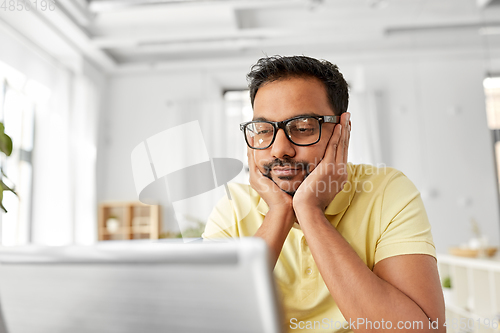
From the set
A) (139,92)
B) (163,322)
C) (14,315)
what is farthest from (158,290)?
(139,92)

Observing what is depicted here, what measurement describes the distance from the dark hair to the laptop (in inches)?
33.4

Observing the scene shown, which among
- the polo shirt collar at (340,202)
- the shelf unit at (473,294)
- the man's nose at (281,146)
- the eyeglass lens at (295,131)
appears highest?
the eyeglass lens at (295,131)

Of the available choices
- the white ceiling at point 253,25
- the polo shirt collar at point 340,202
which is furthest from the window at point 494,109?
the polo shirt collar at point 340,202

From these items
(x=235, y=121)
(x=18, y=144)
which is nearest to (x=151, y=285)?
(x=18, y=144)

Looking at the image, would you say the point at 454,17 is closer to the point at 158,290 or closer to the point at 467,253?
the point at 467,253

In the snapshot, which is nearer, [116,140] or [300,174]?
[300,174]

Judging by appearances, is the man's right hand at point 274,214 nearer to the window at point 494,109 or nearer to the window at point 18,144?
the window at point 494,109

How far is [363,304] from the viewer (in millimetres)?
788

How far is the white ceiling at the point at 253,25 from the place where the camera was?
414 centimetres

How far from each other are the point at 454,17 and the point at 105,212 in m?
4.68

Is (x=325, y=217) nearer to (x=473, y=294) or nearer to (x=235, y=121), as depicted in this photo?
(x=473, y=294)

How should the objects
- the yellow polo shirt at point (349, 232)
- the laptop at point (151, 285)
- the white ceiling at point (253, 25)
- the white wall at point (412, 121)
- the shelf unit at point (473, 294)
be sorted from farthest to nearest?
the white wall at point (412, 121) < the white ceiling at point (253, 25) < the shelf unit at point (473, 294) < the yellow polo shirt at point (349, 232) < the laptop at point (151, 285)

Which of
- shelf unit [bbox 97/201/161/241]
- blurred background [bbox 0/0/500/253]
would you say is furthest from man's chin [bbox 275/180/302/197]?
shelf unit [bbox 97/201/161/241]

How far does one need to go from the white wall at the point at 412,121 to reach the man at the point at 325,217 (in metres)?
3.89
